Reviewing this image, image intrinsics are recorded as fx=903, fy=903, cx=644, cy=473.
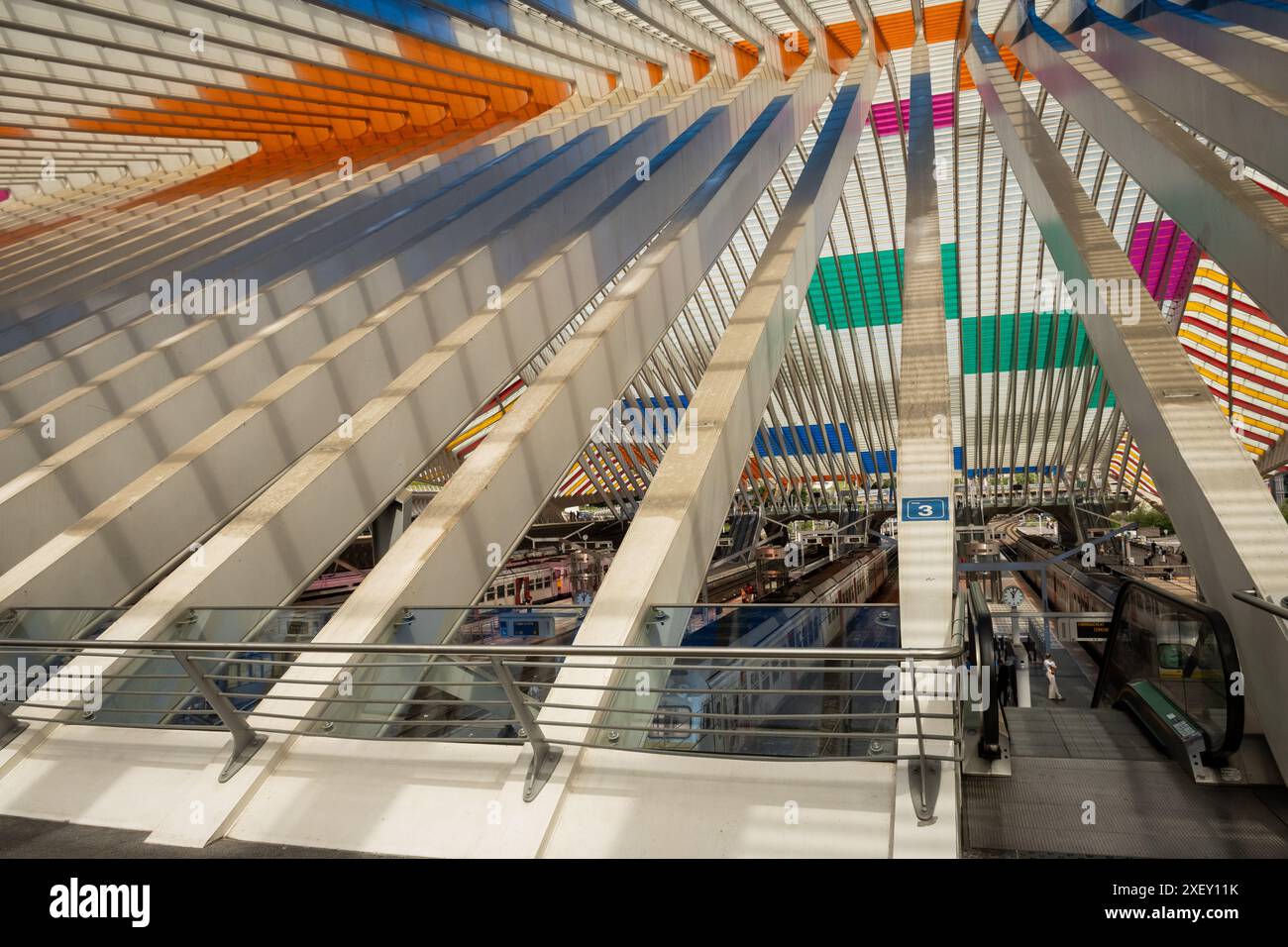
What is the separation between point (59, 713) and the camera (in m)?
5.97

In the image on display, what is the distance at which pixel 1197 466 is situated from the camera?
6055 mm

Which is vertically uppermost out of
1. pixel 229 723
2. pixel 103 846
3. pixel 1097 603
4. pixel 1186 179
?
pixel 1186 179

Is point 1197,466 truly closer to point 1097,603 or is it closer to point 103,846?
point 103,846

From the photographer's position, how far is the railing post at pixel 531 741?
4.39 m

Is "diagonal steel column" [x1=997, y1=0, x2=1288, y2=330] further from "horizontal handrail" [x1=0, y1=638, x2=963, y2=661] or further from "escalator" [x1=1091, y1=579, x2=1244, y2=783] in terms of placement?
"horizontal handrail" [x1=0, y1=638, x2=963, y2=661]

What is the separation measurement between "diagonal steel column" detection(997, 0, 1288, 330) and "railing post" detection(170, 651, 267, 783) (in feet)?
26.6

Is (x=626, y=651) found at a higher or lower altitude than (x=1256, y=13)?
lower

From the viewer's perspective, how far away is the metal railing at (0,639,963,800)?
14.0 ft

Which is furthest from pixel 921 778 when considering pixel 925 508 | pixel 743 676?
pixel 925 508

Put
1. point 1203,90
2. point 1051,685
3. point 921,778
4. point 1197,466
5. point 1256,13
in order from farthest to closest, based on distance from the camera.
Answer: point 1051,685 < point 1256,13 < point 1203,90 < point 1197,466 < point 921,778

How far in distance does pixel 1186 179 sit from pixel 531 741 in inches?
335

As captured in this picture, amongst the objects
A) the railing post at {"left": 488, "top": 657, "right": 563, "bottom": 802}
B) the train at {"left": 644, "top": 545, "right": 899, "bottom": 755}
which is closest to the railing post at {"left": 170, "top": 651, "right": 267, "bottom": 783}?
the railing post at {"left": 488, "top": 657, "right": 563, "bottom": 802}

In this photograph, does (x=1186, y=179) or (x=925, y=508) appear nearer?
(x=925, y=508)
